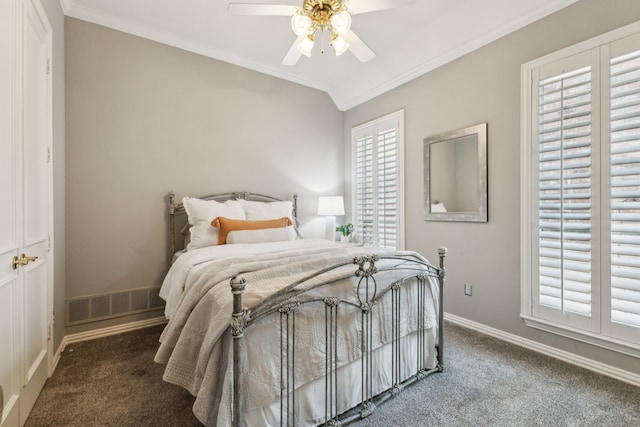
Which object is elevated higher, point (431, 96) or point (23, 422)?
point (431, 96)

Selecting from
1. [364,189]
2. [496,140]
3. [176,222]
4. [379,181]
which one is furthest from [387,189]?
[176,222]

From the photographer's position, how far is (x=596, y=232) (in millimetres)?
2006

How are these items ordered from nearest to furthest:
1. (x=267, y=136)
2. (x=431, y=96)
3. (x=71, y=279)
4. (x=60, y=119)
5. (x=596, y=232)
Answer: (x=596, y=232)
(x=60, y=119)
(x=71, y=279)
(x=431, y=96)
(x=267, y=136)

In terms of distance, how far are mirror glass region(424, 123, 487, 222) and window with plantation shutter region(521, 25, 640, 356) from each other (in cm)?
38

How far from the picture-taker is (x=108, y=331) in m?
2.73

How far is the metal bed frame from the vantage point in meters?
1.13

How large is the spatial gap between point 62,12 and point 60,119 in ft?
3.24

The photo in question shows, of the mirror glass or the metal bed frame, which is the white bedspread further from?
the mirror glass

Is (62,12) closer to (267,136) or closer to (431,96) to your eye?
(267,136)

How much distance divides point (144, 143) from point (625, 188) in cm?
399

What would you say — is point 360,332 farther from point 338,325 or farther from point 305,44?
point 305,44

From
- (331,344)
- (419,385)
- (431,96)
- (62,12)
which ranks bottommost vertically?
(419,385)

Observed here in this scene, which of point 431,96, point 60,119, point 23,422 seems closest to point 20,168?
point 60,119

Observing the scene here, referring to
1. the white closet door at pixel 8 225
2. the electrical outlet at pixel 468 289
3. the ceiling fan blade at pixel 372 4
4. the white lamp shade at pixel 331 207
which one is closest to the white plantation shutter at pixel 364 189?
the white lamp shade at pixel 331 207
